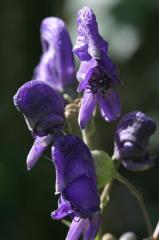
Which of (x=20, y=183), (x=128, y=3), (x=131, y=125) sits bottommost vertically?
(x=20, y=183)

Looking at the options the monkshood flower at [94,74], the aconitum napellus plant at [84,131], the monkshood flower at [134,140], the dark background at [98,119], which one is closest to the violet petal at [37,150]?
the aconitum napellus plant at [84,131]

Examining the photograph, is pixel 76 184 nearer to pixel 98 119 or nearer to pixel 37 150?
pixel 37 150

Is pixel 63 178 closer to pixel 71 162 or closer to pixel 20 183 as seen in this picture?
pixel 71 162

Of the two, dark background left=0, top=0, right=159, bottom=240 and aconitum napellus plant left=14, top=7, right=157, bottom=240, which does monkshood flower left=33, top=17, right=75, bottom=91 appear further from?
dark background left=0, top=0, right=159, bottom=240

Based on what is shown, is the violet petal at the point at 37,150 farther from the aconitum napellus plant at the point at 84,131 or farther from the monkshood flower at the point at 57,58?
the monkshood flower at the point at 57,58

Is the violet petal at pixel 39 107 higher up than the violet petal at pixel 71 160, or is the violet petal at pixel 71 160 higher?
the violet petal at pixel 39 107

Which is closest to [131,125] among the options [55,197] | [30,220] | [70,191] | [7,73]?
[70,191]
